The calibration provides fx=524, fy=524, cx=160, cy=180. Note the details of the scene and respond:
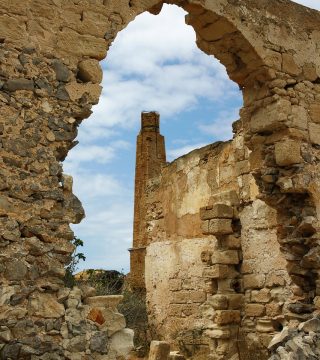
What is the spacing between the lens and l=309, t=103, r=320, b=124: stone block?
6.32 metres

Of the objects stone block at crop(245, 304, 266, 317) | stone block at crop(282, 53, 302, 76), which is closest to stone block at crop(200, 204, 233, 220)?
stone block at crop(245, 304, 266, 317)

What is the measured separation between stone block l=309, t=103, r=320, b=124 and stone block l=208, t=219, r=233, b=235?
2466mm

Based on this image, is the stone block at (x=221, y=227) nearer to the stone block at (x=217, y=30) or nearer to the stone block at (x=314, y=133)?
the stone block at (x=314, y=133)

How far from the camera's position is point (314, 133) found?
629cm

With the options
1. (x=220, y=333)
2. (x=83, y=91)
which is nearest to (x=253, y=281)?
(x=220, y=333)

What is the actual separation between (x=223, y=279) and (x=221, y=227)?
805mm

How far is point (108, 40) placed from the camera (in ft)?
16.1

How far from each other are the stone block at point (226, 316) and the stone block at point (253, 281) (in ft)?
1.40

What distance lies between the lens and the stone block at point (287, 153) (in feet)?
19.6

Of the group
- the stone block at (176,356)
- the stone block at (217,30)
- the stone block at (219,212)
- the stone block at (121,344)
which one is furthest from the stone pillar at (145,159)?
the stone block at (121,344)

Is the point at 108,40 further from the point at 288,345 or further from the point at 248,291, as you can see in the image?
the point at 248,291

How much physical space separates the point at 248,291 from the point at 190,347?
1600mm

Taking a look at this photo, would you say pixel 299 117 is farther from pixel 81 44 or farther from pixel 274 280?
pixel 81 44

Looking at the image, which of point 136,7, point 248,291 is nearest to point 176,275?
point 248,291
